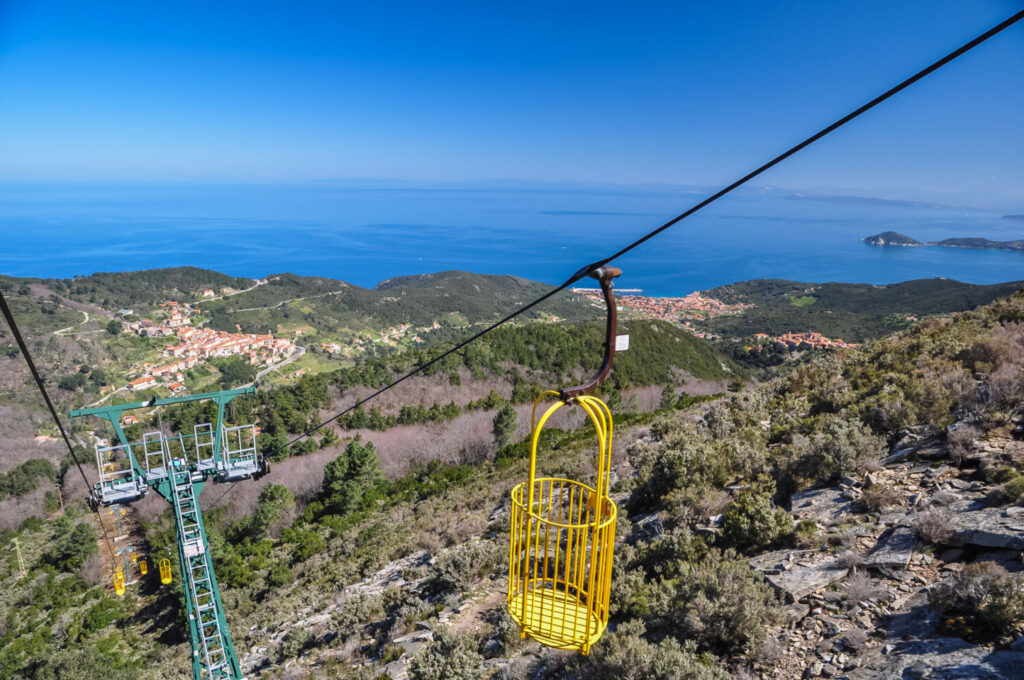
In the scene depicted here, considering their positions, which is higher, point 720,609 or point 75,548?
point 720,609

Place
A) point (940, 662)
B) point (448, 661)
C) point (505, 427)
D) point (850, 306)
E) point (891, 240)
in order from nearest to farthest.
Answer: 1. point (940, 662)
2. point (448, 661)
3. point (505, 427)
4. point (850, 306)
5. point (891, 240)

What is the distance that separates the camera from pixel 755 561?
20.5 feet

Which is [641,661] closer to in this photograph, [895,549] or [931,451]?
[895,549]

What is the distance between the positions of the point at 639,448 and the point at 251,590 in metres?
13.2

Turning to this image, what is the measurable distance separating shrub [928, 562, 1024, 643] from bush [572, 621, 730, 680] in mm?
2025

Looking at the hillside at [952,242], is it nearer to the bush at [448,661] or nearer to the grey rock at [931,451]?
the grey rock at [931,451]

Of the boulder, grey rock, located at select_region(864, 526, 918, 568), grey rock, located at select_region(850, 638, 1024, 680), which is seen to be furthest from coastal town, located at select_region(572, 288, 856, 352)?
grey rock, located at select_region(850, 638, 1024, 680)

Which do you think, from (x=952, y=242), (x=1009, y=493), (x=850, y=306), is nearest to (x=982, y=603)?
(x=1009, y=493)

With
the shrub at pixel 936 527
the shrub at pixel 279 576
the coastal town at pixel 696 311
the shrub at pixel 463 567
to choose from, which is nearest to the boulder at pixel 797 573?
the shrub at pixel 936 527

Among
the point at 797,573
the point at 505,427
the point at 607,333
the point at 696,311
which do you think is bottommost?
the point at 505,427

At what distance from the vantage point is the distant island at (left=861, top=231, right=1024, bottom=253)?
9015 cm

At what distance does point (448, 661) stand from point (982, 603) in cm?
553

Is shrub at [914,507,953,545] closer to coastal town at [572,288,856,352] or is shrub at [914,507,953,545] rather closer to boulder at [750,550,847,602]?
boulder at [750,550,847,602]

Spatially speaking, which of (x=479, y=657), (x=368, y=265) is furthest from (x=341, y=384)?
(x=368, y=265)
